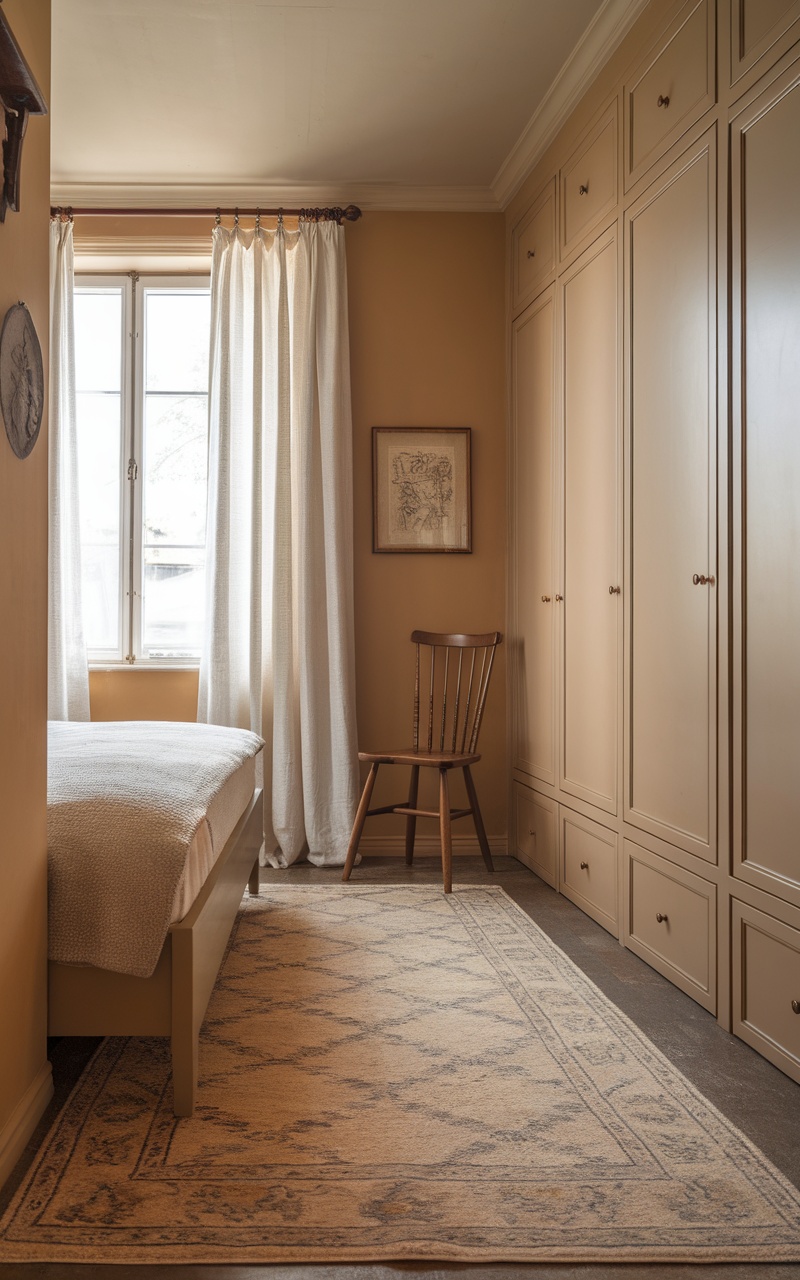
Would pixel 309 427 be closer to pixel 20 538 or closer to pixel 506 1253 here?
pixel 20 538

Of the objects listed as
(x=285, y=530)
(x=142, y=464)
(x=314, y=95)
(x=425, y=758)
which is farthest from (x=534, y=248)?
(x=425, y=758)

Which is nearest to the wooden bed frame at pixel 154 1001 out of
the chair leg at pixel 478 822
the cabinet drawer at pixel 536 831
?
the cabinet drawer at pixel 536 831

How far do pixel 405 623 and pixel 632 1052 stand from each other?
2.42 m

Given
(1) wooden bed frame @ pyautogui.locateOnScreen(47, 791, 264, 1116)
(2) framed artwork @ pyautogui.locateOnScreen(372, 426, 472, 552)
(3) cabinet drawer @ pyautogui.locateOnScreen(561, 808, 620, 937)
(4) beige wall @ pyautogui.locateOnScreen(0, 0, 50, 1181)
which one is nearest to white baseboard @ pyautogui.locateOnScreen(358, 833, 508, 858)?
(3) cabinet drawer @ pyautogui.locateOnScreen(561, 808, 620, 937)

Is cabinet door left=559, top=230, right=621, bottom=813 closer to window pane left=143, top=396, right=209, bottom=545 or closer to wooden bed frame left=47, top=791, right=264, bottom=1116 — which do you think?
wooden bed frame left=47, top=791, right=264, bottom=1116

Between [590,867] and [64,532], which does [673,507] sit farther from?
[64,532]

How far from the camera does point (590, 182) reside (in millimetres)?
3223

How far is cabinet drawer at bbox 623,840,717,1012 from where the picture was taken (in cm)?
234

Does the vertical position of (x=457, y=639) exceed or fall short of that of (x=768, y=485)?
it falls short

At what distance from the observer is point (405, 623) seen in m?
4.27

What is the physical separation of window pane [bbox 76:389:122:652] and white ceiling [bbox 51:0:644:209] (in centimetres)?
89

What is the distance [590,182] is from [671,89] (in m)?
0.68

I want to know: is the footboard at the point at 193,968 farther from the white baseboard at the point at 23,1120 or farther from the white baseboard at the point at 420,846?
the white baseboard at the point at 420,846

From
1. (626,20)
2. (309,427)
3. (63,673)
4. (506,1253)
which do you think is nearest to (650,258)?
(626,20)
